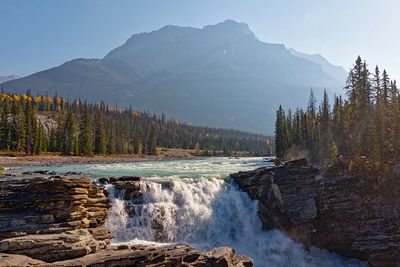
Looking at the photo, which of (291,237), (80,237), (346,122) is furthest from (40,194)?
(346,122)

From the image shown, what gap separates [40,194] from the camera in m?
33.4

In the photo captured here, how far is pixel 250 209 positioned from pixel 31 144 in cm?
8158

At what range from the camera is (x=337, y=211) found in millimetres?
43906

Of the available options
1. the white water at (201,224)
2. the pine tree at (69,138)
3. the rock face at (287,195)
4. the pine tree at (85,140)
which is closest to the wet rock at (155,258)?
the white water at (201,224)

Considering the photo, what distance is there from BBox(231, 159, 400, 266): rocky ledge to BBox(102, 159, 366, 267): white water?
1.35m

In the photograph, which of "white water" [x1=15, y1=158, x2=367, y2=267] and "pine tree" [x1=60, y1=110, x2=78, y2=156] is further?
"pine tree" [x1=60, y1=110, x2=78, y2=156]

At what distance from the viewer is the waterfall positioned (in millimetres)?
39000

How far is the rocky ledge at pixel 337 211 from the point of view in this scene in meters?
40.7

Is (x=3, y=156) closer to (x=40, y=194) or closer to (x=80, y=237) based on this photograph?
(x=40, y=194)

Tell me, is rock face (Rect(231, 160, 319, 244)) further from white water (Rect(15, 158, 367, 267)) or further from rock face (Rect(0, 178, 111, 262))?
rock face (Rect(0, 178, 111, 262))

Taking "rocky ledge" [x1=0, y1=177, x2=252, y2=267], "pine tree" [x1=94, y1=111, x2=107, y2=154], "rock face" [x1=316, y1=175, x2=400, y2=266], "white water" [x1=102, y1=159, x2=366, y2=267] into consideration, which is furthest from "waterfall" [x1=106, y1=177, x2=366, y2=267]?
"pine tree" [x1=94, y1=111, x2=107, y2=154]

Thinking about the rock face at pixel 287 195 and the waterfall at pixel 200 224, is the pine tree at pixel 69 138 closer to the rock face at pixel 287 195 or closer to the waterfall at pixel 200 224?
the rock face at pixel 287 195

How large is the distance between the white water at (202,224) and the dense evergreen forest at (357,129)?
1438cm

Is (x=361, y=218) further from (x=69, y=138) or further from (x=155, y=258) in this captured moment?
(x=69, y=138)
